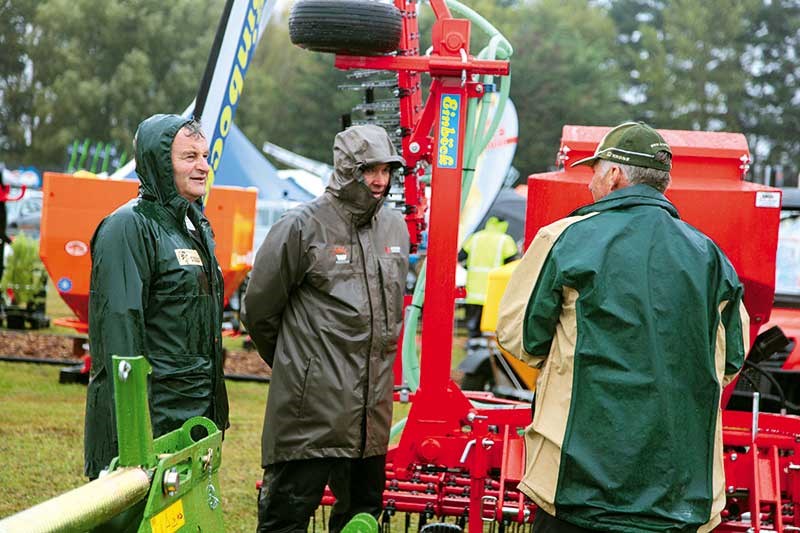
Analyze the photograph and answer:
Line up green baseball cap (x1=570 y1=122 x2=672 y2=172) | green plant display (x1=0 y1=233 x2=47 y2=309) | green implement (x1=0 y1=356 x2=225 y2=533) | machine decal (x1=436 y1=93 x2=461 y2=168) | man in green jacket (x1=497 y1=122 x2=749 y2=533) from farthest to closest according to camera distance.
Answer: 1. green plant display (x1=0 y1=233 x2=47 y2=309)
2. machine decal (x1=436 y1=93 x2=461 y2=168)
3. green baseball cap (x1=570 y1=122 x2=672 y2=172)
4. man in green jacket (x1=497 y1=122 x2=749 y2=533)
5. green implement (x1=0 y1=356 x2=225 y2=533)

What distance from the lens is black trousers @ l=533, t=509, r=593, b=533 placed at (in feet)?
9.61

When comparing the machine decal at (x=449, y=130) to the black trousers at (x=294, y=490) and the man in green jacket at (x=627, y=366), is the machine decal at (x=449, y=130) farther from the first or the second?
the man in green jacket at (x=627, y=366)

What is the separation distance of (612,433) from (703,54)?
2149 inches

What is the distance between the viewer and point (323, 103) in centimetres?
4859

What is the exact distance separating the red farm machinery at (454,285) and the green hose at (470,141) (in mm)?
44

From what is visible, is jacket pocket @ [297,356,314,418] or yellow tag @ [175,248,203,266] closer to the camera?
yellow tag @ [175,248,203,266]

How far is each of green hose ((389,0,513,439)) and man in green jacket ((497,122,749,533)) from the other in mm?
2079

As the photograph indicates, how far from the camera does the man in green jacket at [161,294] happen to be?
321cm

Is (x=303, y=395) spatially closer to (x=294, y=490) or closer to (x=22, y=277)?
(x=294, y=490)

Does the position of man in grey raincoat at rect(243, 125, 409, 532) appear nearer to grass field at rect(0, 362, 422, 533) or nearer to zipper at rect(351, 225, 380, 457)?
zipper at rect(351, 225, 380, 457)

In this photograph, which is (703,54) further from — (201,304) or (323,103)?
(201,304)

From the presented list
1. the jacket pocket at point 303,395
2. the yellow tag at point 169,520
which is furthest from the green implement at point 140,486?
the jacket pocket at point 303,395

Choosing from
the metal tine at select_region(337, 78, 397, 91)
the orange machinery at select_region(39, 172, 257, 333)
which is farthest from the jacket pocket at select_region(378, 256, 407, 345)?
the orange machinery at select_region(39, 172, 257, 333)

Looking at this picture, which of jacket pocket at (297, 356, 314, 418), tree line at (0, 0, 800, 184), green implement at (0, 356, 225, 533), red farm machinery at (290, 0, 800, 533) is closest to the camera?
green implement at (0, 356, 225, 533)
